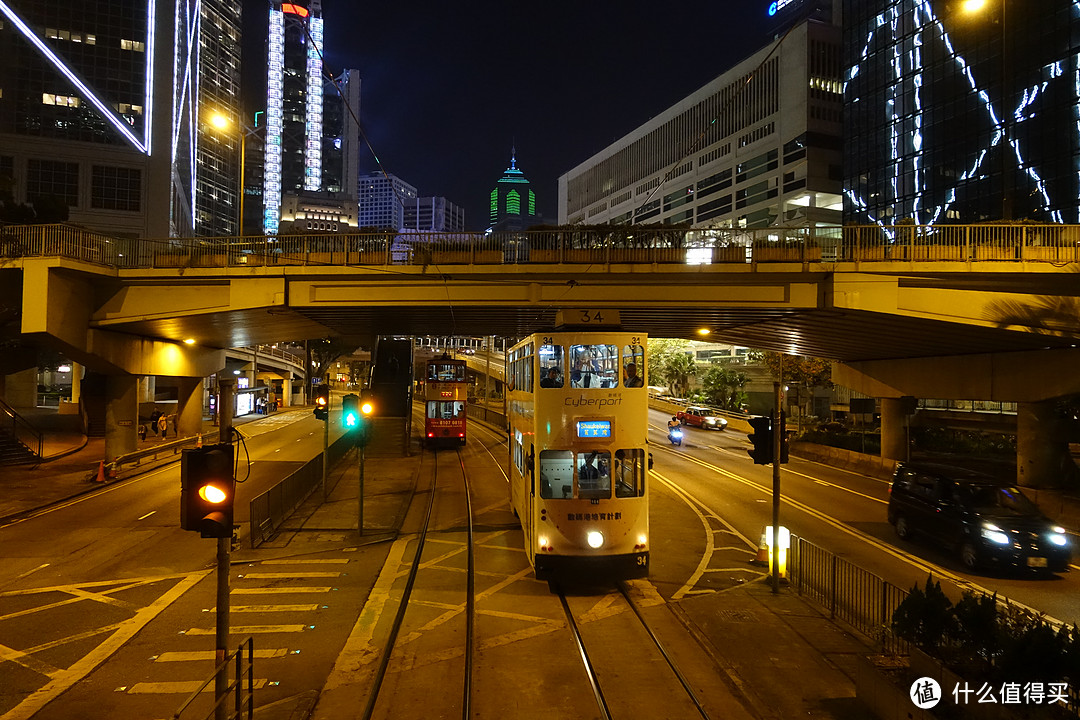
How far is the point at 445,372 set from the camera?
113 feet

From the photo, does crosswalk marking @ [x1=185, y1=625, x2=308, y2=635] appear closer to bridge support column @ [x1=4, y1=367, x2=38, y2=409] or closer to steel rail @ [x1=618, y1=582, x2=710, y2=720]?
steel rail @ [x1=618, y1=582, x2=710, y2=720]

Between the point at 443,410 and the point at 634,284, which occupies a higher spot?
the point at 634,284

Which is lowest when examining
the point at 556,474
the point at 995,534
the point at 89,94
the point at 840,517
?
the point at 840,517

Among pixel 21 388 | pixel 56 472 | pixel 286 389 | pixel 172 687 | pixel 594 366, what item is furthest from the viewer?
pixel 286 389

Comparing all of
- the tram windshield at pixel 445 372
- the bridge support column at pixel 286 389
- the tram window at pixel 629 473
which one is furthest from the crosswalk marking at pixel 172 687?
the bridge support column at pixel 286 389

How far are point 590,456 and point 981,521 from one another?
7.96m

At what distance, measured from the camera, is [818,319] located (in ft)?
69.6

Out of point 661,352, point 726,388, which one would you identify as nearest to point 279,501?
point 726,388

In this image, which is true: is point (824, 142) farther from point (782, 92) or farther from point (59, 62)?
point (59, 62)

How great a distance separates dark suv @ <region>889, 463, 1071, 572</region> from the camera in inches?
480

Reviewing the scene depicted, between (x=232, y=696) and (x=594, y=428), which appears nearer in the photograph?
(x=232, y=696)

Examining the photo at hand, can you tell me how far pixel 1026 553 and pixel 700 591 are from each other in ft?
20.8

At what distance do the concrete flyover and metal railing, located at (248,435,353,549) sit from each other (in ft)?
18.3

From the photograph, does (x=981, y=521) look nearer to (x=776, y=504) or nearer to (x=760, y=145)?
(x=776, y=504)
